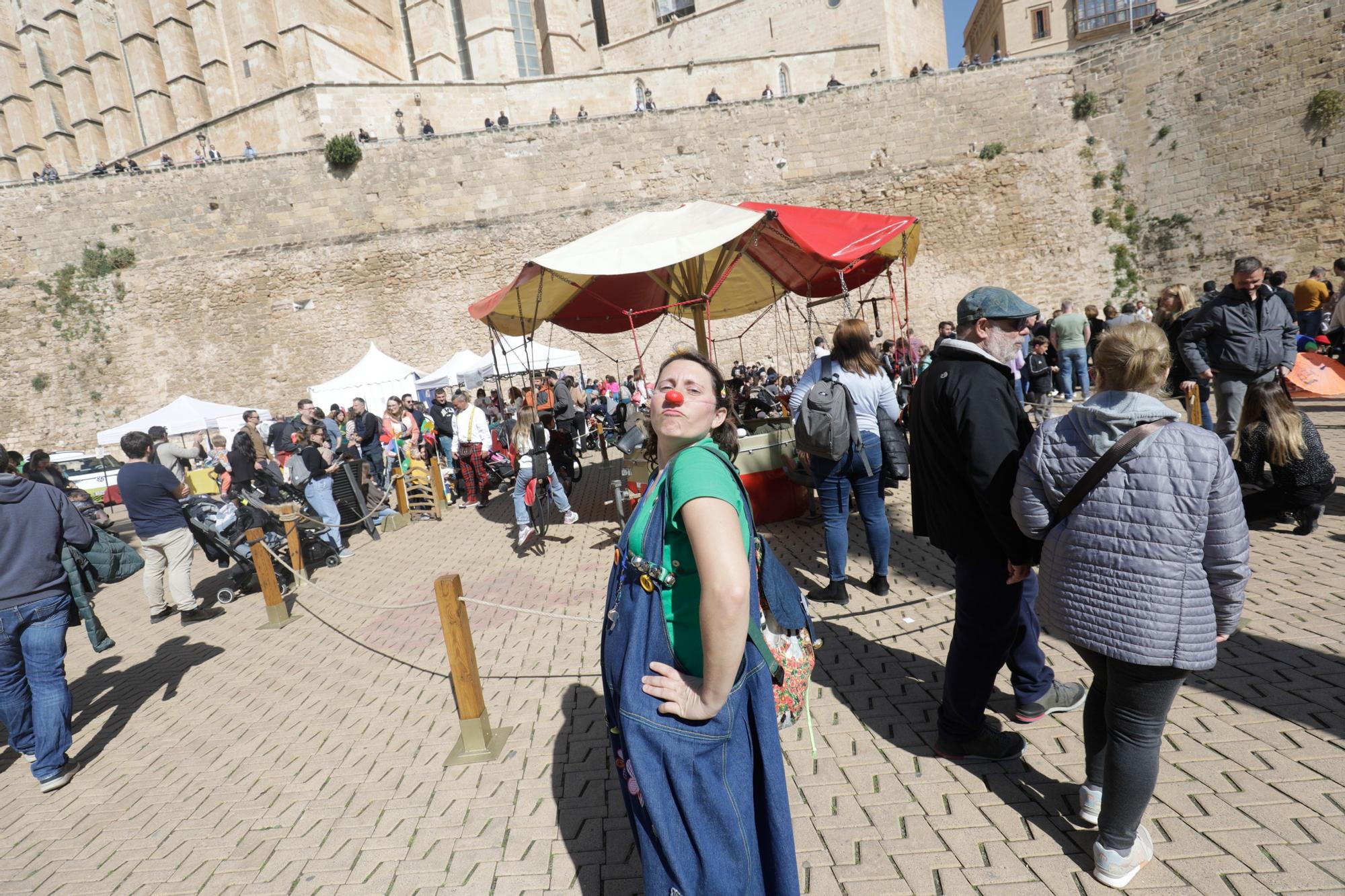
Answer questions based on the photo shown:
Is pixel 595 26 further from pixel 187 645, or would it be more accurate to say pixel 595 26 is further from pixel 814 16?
pixel 187 645

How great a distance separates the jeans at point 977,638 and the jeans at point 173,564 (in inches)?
246

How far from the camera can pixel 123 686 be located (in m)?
4.61

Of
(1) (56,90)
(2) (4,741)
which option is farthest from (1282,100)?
(1) (56,90)

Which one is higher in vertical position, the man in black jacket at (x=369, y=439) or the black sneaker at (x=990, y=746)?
the man in black jacket at (x=369, y=439)

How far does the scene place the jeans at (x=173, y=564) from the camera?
5699 mm

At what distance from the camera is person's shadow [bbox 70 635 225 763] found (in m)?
3.98

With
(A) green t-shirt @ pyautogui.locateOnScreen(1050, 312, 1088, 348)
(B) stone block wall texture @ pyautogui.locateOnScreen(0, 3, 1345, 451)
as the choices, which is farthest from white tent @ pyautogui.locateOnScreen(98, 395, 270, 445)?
(A) green t-shirt @ pyautogui.locateOnScreen(1050, 312, 1088, 348)

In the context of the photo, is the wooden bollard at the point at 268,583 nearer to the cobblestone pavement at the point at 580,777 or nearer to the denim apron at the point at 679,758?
the cobblestone pavement at the point at 580,777

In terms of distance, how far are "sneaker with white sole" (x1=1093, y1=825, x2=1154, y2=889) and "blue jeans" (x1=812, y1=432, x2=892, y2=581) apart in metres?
2.12

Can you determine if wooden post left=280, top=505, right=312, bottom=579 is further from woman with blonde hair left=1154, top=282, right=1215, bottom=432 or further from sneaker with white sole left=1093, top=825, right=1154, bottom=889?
woman with blonde hair left=1154, top=282, right=1215, bottom=432

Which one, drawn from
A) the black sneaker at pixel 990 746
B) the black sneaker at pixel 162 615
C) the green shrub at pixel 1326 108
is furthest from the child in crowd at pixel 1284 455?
the green shrub at pixel 1326 108

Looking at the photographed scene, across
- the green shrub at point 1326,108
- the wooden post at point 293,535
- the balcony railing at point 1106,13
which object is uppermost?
the balcony railing at point 1106,13

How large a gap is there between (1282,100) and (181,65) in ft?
140

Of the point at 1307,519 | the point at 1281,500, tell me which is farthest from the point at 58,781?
the point at 1307,519
